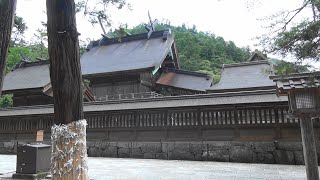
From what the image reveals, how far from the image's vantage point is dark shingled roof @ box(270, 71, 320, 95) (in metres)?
5.16

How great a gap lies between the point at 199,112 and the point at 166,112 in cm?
158

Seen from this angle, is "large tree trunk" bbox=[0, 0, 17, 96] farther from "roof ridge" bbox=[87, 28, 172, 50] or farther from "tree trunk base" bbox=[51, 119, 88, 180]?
"roof ridge" bbox=[87, 28, 172, 50]

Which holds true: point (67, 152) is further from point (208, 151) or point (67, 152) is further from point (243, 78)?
point (243, 78)

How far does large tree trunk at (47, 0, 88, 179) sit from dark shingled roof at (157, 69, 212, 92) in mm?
18742

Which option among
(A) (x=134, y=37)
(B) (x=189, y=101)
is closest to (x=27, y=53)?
(A) (x=134, y=37)

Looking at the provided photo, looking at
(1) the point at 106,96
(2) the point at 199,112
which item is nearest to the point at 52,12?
(2) the point at 199,112

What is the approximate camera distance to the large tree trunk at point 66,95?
3.22 metres

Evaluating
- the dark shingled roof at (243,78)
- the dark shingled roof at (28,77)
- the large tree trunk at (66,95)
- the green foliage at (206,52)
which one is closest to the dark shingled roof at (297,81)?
the large tree trunk at (66,95)

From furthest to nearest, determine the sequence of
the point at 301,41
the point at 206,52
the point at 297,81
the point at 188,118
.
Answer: the point at 206,52
the point at 188,118
the point at 297,81
the point at 301,41

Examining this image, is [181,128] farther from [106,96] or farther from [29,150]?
[106,96]

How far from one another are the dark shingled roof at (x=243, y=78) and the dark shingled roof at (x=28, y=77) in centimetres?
1237

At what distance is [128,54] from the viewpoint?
931 inches

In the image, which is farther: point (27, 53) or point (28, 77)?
point (27, 53)

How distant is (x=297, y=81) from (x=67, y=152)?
14.6 feet
